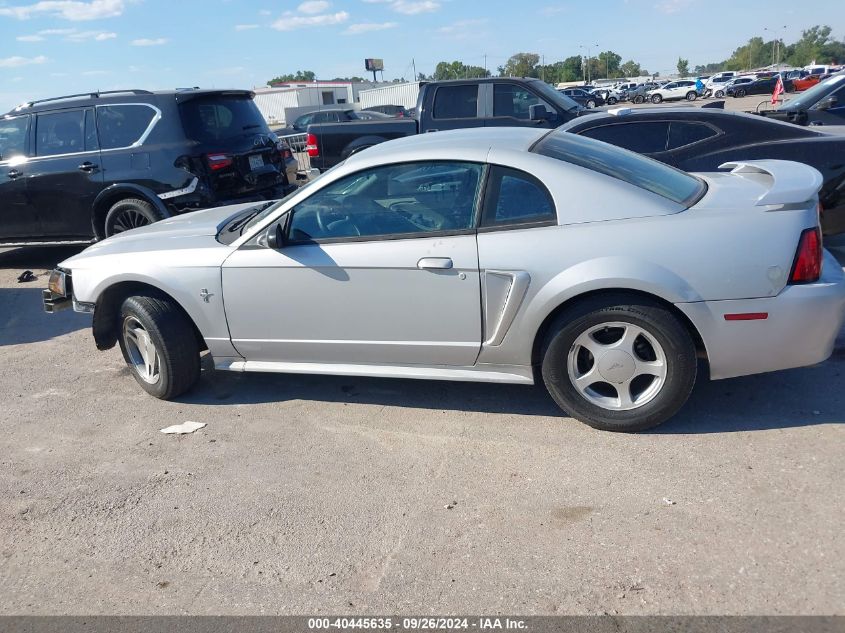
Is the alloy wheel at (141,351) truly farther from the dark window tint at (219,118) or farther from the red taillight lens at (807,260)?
the red taillight lens at (807,260)

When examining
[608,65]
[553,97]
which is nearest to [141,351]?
[553,97]

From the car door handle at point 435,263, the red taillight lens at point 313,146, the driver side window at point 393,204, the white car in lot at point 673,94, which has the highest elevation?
the white car in lot at point 673,94

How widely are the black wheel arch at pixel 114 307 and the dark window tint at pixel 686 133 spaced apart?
4.68 meters

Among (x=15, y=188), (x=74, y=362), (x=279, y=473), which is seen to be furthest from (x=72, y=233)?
(x=279, y=473)

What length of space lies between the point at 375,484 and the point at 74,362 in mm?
3323

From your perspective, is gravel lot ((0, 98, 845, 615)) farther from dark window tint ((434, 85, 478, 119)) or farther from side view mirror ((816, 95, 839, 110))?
dark window tint ((434, 85, 478, 119))

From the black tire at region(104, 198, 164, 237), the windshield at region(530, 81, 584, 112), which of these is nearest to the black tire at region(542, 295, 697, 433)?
the black tire at region(104, 198, 164, 237)

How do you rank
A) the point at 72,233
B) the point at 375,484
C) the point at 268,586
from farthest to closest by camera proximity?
the point at 72,233
the point at 375,484
the point at 268,586

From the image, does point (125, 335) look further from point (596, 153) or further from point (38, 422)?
point (596, 153)

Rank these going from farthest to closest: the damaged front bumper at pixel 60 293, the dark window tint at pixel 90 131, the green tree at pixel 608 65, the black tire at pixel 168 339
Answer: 1. the green tree at pixel 608 65
2. the dark window tint at pixel 90 131
3. the damaged front bumper at pixel 60 293
4. the black tire at pixel 168 339

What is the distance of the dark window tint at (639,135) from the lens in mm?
6816

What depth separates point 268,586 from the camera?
9.72 feet

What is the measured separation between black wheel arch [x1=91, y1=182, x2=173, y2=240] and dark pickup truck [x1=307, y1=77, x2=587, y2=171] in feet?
10.5

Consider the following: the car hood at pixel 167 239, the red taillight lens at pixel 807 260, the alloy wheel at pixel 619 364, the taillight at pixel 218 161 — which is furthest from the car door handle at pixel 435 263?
the taillight at pixel 218 161
